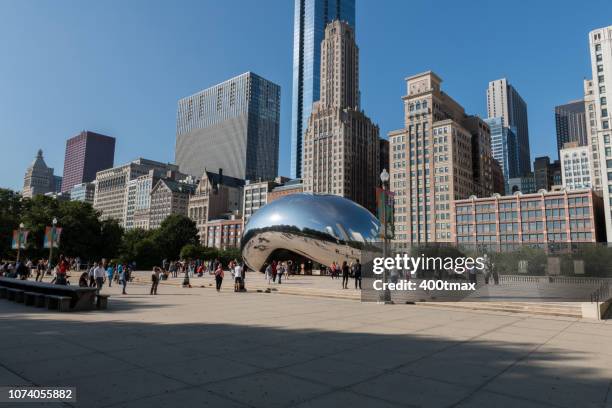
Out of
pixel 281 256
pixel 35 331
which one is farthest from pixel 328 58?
pixel 35 331

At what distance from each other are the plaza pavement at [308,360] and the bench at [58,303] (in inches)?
42.3

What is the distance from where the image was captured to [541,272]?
70.0 feet

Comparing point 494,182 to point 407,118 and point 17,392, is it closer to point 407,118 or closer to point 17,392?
point 407,118

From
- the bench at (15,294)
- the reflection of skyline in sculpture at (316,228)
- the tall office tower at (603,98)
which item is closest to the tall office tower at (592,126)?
the tall office tower at (603,98)

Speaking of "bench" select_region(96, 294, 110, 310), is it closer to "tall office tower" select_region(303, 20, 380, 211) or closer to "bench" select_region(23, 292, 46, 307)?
"bench" select_region(23, 292, 46, 307)

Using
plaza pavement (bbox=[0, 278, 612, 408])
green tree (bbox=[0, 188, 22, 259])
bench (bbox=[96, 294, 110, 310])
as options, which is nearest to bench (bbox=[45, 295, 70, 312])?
bench (bbox=[96, 294, 110, 310])

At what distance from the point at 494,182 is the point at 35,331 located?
16530cm

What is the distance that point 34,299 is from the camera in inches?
588

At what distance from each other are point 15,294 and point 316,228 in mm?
19002

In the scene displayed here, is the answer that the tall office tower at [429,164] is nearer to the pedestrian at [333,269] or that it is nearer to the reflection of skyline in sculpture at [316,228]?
the pedestrian at [333,269]

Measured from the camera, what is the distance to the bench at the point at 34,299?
47.6ft

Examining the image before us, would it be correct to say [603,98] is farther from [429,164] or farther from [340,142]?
[340,142]

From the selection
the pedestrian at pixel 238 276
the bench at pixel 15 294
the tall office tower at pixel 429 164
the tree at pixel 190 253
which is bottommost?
the bench at pixel 15 294

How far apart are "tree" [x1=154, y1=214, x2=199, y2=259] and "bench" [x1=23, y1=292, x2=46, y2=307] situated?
2856 inches
